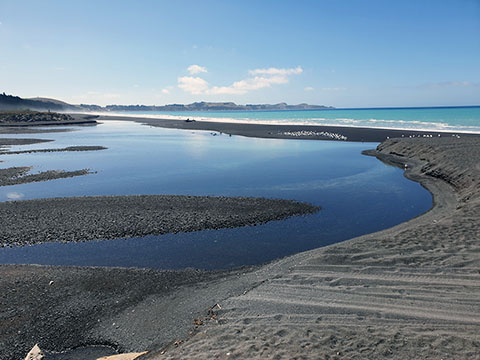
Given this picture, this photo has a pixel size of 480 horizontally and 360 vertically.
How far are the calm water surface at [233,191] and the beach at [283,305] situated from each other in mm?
1741

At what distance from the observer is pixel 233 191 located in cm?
2736

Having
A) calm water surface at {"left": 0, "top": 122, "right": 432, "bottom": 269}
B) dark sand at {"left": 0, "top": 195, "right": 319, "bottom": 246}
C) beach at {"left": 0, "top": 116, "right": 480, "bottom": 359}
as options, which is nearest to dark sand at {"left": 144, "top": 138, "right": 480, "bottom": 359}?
beach at {"left": 0, "top": 116, "right": 480, "bottom": 359}

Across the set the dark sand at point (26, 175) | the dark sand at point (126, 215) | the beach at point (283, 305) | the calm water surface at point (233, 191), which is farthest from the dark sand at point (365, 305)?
the dark sand at point (26, 175)

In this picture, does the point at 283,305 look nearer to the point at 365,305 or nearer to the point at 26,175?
the point at 365,305

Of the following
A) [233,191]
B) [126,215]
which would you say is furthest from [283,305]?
[233,191]

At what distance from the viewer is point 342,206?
2319 centimetres

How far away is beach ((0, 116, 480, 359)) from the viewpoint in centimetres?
785

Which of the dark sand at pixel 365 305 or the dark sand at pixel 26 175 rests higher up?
the dark sand at pixel 26 175

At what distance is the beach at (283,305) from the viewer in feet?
25.7

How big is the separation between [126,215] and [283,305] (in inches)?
559

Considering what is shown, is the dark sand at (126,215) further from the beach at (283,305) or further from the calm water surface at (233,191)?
the beach at (283,305)

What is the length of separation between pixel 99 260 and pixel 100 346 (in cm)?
633

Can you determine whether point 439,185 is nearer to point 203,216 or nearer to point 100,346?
point 203,216

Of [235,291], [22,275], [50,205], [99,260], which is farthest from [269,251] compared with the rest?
[50,205]
